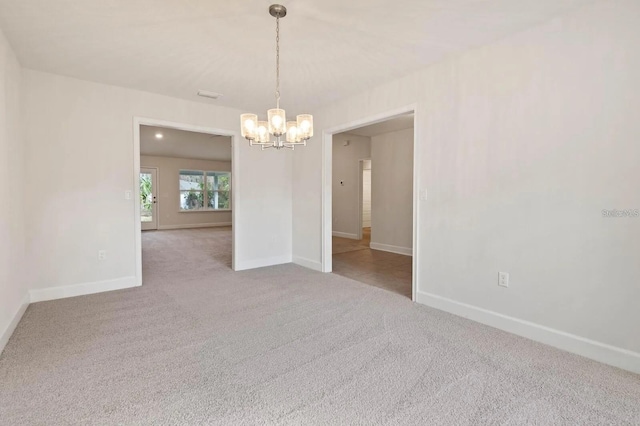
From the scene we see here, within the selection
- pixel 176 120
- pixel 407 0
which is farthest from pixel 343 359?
pixel 176 120

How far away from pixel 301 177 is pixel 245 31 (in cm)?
283

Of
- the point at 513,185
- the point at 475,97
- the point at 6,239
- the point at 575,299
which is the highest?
the point at 475,97

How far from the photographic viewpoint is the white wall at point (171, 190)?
35.3 ft

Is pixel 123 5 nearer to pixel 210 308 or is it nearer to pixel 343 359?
pixel 210 308

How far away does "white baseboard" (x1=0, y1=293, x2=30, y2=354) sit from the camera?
7.70ft

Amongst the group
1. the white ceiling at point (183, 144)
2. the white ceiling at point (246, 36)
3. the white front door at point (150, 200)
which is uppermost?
the white ceiling at point (183, 144)

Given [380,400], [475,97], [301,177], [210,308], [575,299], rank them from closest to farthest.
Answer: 1. [380,400]
2. [575,299]
3. [475,97]
4. [210,308]
5. [301,177]

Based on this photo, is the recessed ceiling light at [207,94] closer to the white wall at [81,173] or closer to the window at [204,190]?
the white wall at [81,173]

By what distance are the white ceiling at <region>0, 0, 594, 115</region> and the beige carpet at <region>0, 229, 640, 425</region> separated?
97.8 inches

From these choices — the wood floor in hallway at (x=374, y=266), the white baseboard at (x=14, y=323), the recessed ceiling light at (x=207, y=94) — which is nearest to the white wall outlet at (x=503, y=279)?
the wood floor in hallway at (x=374, y=266)

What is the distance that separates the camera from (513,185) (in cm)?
263

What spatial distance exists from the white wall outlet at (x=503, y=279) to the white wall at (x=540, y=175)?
0.05m

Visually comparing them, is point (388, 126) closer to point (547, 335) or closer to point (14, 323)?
point (547, 335)

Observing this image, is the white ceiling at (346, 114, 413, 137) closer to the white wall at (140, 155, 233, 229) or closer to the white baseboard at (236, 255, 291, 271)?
the white baseboard at (236, 255, 291, 271)
